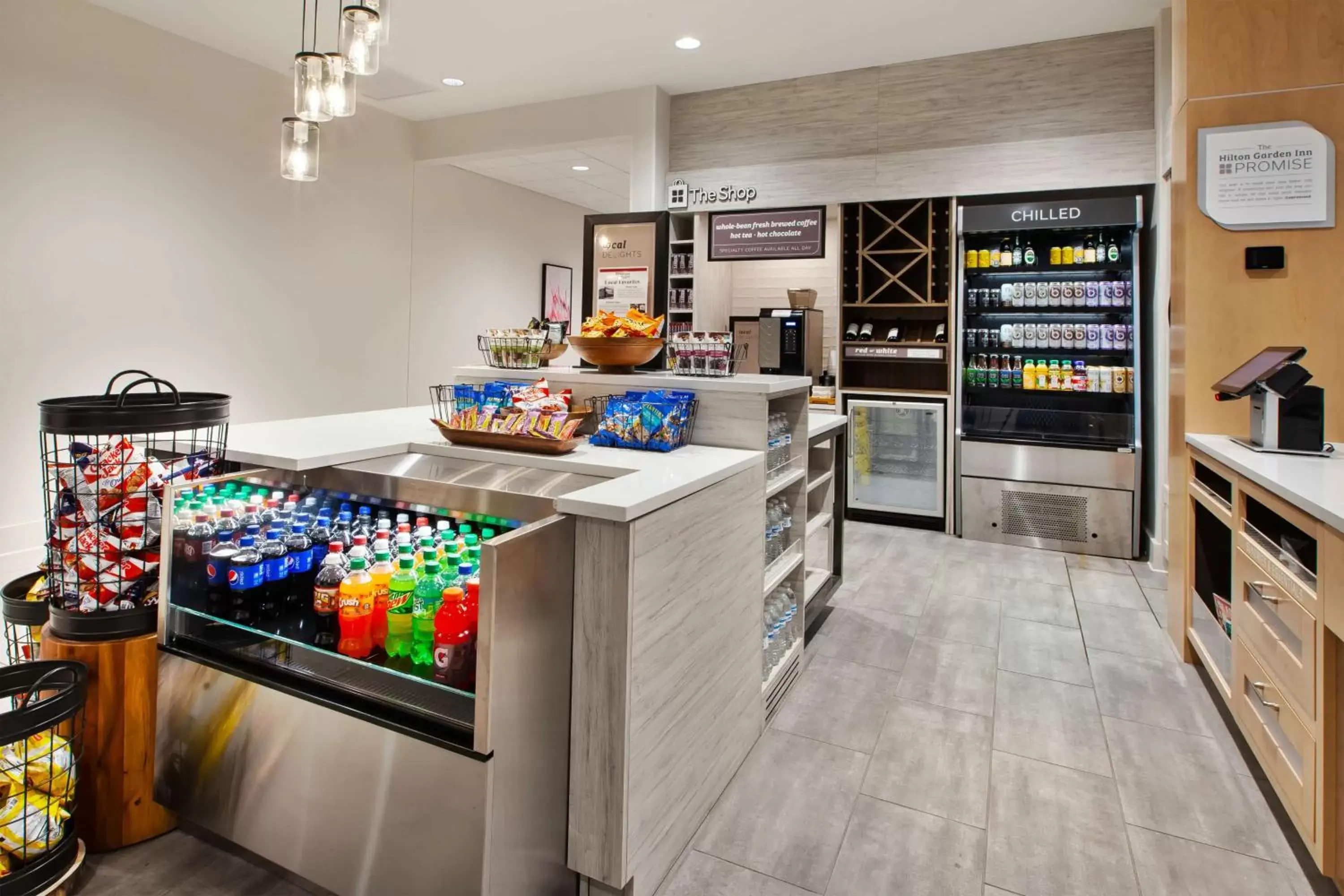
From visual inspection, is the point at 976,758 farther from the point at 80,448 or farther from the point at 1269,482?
the point at 80,448

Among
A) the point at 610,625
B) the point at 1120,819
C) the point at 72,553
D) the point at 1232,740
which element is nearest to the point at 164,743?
the point at 72,553

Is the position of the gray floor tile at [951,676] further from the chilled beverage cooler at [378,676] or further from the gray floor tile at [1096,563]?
the gray floor tile at [1096,563]

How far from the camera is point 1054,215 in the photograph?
471cm

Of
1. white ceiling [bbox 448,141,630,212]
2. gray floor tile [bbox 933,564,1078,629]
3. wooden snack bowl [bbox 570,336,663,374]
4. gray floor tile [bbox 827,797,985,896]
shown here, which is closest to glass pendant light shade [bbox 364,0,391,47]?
wooden snack bowl [bbox 570,336,663,374]

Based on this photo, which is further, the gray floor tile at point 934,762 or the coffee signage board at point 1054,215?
the coffee signage board at point 1054,215

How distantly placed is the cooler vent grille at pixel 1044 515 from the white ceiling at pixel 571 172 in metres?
4.07

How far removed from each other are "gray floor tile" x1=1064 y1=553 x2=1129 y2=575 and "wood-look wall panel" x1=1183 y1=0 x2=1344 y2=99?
8.72ft

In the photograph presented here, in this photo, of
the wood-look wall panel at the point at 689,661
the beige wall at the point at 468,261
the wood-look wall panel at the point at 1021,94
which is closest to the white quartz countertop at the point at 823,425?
the wood-look wall panel at the point at 689,661

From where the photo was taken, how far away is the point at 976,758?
2.29 metres

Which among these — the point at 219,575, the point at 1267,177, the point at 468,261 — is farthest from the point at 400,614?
the point at 468,261

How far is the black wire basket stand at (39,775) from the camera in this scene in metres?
1.45

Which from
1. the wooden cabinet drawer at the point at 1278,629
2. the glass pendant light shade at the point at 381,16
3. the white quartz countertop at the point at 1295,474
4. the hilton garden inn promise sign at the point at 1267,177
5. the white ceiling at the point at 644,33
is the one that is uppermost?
the white ceiling at the point at 644,33

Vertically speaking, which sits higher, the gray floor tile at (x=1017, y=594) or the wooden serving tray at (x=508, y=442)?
the wooden serving tray at (x=508, y=442)

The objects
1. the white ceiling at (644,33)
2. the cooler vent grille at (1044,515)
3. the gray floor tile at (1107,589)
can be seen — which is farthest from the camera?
the cooler vent grille at (1044,515)
